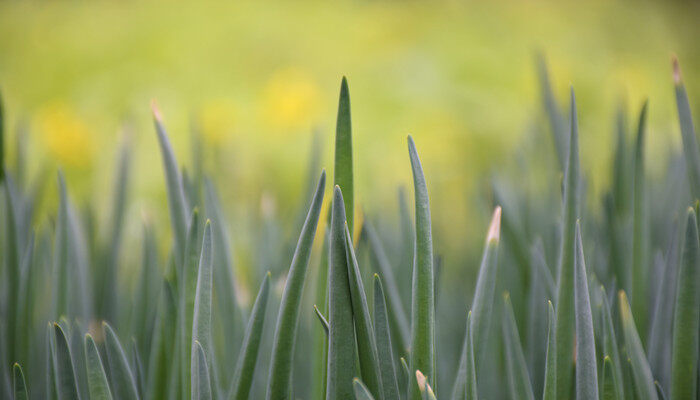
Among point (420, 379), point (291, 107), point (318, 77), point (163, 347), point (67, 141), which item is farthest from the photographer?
point (318, 77)

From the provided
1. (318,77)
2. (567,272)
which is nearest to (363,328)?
(567,272)

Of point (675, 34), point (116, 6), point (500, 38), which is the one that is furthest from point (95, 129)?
point (675, 34)

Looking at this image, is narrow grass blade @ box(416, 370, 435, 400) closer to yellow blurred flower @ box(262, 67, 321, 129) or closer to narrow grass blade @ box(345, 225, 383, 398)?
narrow grass blade @ box(345, 225, 383, 398)

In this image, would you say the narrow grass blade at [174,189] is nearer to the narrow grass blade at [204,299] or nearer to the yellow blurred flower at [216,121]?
the narrow grass blade at [204,299]

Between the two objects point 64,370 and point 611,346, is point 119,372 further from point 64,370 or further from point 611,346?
point 611,346

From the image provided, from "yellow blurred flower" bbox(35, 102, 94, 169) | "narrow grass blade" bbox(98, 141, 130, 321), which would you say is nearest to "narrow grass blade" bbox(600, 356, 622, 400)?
"narrow grass blade" bbox(98, 141, 130, 321)

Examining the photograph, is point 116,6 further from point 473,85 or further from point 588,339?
point 588,339
